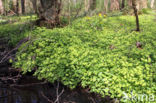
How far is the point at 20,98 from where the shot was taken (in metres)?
4.96

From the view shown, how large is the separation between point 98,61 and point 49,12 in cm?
576

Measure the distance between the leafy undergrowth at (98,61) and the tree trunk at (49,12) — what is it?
2548 millimetres

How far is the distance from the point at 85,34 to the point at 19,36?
4.53 meters

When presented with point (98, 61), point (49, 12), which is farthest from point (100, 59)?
point (49, 12)

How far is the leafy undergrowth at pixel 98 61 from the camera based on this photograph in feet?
14.9

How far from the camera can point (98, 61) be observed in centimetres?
533

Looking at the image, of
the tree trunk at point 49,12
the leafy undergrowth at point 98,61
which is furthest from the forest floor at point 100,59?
the tree trunk at point 49,12

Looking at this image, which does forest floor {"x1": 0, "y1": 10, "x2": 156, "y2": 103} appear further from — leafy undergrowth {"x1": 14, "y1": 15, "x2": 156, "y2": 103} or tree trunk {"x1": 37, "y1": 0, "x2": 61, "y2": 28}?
tree trunk {"x1": 37, "y1": 0, "x2": 61, "y2": 28}

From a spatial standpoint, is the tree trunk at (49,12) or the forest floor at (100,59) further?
the tree trunk at (49,12)

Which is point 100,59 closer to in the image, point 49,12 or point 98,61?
point 98,61

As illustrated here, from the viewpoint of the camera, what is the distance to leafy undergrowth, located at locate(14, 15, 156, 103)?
4.53 meters

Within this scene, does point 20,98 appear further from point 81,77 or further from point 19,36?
point 19,36

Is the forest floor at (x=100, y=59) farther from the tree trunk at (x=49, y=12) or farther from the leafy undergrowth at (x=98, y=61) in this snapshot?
the tree trunk at (x=49, y=12)

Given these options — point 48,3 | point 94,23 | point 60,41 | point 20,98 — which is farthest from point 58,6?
point 20,98
